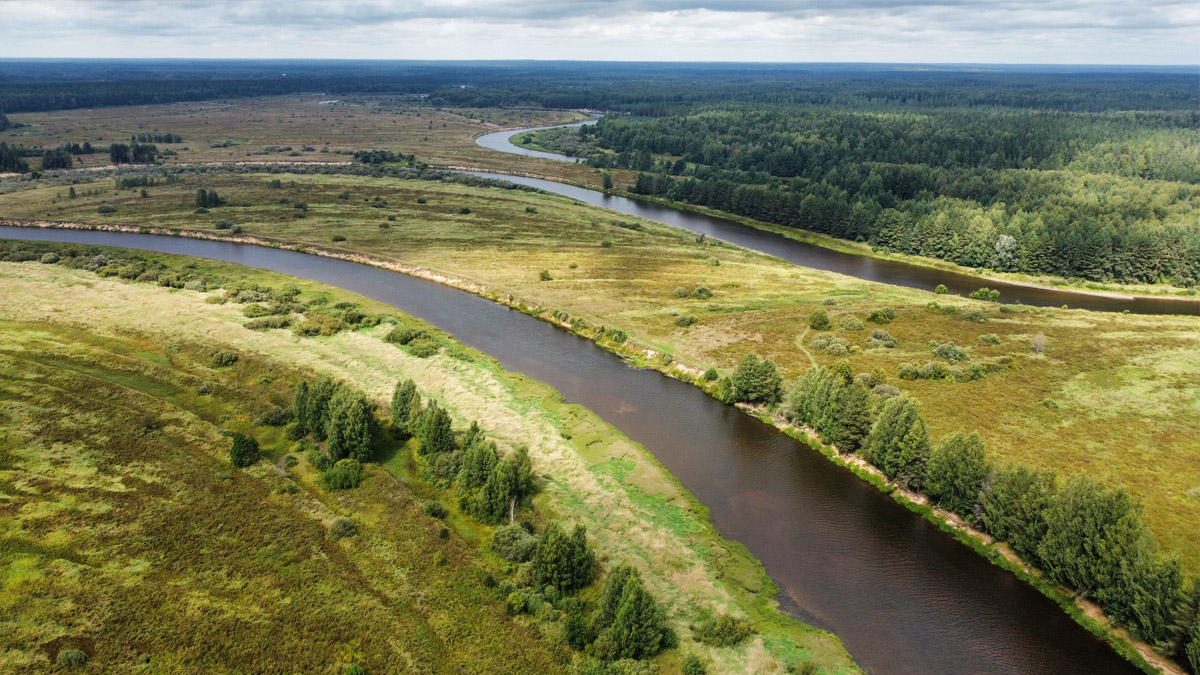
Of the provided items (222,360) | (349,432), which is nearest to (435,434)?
(349,432)

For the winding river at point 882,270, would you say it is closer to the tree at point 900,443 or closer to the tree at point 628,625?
the tree at point 900,443

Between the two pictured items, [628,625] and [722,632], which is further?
[722,632]

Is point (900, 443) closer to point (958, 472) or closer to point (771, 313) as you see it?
point (958, 472)

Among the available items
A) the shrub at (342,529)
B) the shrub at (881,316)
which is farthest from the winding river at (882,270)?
the shrub at (342,529)

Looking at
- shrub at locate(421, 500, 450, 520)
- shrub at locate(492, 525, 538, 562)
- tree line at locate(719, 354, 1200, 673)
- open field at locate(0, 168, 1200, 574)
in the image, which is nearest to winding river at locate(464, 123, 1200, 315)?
open field at locate(0, 168, 1200, 574)

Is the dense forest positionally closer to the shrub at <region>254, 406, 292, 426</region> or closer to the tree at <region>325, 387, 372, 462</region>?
the tree at <region>325, 387, 372, 462</region>

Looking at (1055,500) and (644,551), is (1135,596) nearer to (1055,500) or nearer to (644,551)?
(1055,500)
